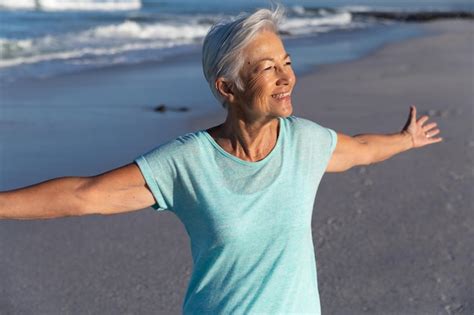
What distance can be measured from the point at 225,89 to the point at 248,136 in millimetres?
160

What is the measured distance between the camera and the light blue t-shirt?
2.53 meters

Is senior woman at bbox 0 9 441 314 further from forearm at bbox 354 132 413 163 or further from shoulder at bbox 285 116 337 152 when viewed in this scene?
forearm at bbox 354 132 413 163

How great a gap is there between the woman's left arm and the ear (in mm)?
417

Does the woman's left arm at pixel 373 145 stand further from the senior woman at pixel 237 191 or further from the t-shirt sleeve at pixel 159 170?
the t-shirt sleeve at pixel 159 170

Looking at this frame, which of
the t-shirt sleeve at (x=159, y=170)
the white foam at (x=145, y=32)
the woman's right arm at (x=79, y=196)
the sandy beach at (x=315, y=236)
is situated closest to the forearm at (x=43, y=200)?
the woman's right arm at (x=79, y=196)

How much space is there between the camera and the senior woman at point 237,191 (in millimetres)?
2516

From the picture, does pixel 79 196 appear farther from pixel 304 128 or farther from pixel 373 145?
pixel 373 145

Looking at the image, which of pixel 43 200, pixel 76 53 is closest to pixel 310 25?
pixel 76 53

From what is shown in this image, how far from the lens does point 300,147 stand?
2639mm

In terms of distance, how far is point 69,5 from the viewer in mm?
53500

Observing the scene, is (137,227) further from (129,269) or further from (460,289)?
(460,289)

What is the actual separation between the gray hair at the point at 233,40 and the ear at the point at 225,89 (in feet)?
0.05

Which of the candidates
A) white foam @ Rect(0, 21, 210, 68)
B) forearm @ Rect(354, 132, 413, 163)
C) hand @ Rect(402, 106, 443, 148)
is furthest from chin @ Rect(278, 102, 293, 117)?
white foam @ Rect(0, 21, 210, 68)

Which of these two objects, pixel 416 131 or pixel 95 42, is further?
pixel 95 42
